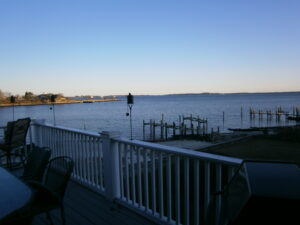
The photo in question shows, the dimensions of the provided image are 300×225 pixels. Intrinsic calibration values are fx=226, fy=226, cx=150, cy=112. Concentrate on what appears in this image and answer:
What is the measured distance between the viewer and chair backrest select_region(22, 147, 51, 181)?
228 cm

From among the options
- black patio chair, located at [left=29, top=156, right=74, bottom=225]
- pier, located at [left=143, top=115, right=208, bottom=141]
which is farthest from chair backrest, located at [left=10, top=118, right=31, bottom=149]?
pier, located at [left=143, top=115, right=208, bottom=141]

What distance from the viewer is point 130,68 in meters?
24.1

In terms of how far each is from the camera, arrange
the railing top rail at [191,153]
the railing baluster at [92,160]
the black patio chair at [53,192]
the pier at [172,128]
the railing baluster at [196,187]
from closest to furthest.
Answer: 1. the railing top rail at [191,153]
2. the black patio chair at [53,192]
3. the railing baluster at [196,187]
4. the railing baluster at [92,160]
5. the pier at [172,128]

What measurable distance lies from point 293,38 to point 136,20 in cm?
1181

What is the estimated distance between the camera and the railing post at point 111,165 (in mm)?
2980

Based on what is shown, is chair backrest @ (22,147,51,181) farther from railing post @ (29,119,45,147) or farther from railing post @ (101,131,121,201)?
railing post @ (29,119,45,147)

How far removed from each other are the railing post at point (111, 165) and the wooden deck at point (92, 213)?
172 mm

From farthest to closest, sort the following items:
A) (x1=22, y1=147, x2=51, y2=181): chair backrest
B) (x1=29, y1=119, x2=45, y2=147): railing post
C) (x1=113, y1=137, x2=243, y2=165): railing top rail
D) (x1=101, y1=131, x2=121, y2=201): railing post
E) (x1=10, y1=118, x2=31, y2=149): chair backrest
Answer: (x1=29, y1=119, x2=45, y2=147): railing post < (x1=10, y1=118, x2=31, y2=149): chair backrest < (x1=101, y1=131, x2=121, y2=201): railing post < (x1=22, y1=147, x2=51, y2=181): chair backrest < (x1=113, y1=137, x2=243, y2=165): railing top rail

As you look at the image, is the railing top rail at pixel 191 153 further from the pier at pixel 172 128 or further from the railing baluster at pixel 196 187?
the pier at pixel 172 128

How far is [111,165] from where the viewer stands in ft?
9.82

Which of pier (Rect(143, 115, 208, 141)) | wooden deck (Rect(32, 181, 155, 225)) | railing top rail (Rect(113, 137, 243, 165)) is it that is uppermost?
railing top rail (Rect(113, 137, 243, 165))

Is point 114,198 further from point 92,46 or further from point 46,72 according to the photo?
point 46,72

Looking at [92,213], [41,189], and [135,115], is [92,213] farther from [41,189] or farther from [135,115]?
[135,115]

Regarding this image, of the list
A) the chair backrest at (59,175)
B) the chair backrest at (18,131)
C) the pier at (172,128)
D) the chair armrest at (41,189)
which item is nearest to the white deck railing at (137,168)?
the chair backrest at (18,131)
